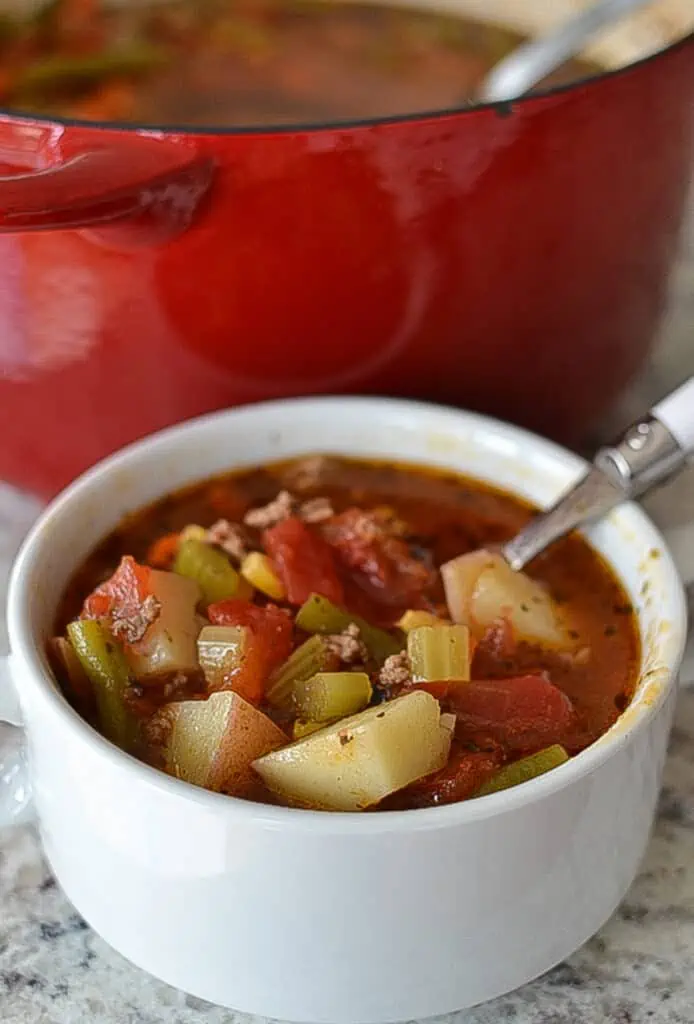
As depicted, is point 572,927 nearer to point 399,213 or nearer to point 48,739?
point 48,739

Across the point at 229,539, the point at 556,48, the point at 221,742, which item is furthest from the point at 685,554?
the point at 556,48

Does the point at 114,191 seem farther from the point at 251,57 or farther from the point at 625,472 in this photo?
the point at 251,57

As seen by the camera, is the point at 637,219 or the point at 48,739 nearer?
the point at 48,739

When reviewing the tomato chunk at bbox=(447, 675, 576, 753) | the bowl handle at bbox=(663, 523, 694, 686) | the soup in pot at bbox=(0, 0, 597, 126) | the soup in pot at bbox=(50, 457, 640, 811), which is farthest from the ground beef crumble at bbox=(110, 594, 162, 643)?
the soup in pot at bbox=(0, 0, 597, 126)

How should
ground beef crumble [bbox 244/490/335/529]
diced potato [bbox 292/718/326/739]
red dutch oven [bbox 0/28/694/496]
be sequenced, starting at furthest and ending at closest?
ground beef crumble [bbox 244/490/335/529] < red dutch oven [bbox 0/28/694/496] < diced potato [bbox 292/718/326/739]

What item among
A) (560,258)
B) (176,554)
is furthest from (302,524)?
(560,258)

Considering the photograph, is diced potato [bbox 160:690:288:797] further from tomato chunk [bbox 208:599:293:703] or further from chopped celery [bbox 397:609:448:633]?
chopped celery [bbox 397:609:448:633]

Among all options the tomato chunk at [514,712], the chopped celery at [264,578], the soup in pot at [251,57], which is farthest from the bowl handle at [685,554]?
the soup in pot at [251,57]
